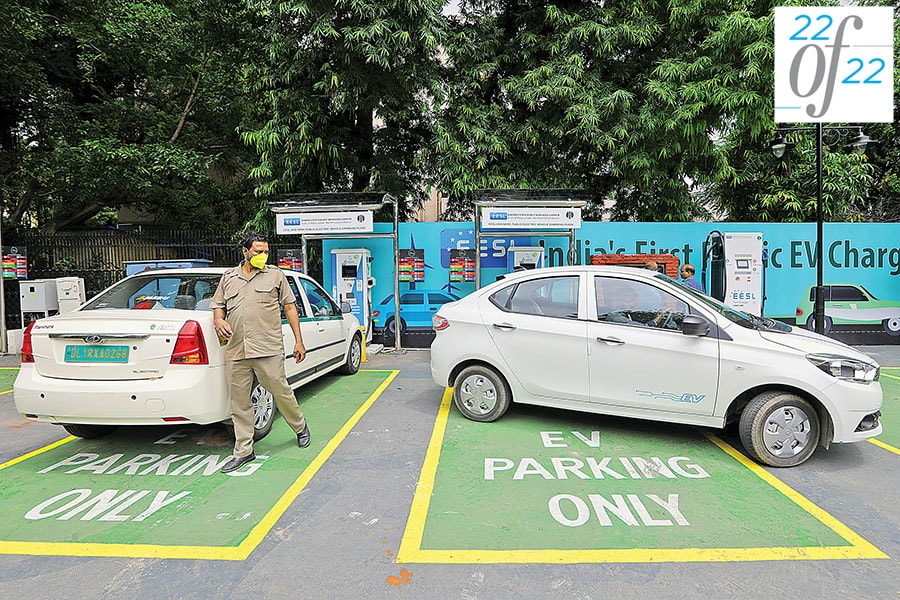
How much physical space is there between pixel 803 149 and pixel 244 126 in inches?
565

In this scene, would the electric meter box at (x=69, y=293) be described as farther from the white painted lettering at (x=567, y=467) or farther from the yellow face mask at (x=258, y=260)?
the white painted lettering at (x=567, y=467)

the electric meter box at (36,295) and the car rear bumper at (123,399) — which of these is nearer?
the car rear bumper at (123,399)

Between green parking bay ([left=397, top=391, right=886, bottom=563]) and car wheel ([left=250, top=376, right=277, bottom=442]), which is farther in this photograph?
car wheel ([left=250, top=376, right=277, bottom=442])

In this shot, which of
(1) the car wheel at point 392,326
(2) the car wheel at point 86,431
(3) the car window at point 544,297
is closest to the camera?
(2) the car wheel at point 86,431

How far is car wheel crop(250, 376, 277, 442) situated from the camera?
4832 mm

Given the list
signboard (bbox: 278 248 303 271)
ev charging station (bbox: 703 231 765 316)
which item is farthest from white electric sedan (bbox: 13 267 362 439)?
ev charging station (bbox: 703 231 765 316)

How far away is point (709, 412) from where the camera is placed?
4.55 meters

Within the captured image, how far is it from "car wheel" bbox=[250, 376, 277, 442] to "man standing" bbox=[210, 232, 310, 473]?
1.18ft

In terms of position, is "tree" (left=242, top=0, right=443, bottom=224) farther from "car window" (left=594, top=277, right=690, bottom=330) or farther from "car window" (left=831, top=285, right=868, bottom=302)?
"car window" (left=831, top=285, right=868, bottom=302)

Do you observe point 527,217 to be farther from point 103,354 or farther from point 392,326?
→ point 103,354

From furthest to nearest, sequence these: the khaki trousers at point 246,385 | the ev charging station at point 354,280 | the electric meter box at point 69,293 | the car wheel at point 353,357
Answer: the electric meter box at point 69,293, the ev charging station at point 354,280, the car wheel at point 353,357, the khaki trousers at point 246,385

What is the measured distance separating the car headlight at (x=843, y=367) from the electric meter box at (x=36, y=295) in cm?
1279

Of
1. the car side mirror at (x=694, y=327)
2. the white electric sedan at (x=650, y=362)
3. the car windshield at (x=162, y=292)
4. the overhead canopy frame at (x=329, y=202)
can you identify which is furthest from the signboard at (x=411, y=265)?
the car side mirror at (x=694, y=327)

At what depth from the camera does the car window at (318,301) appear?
21.7 feet
